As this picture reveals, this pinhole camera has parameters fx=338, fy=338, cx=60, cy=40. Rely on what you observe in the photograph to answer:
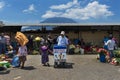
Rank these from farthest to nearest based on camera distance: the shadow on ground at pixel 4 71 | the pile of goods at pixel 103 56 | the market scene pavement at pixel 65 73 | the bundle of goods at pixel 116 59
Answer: the pile of goods at pixel 103 56 < the bundle of goods at pixel 116 59 < the shadow on ground at pixel 4 71 < the market scene pavement at pixel 65 73

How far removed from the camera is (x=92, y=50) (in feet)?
87.3

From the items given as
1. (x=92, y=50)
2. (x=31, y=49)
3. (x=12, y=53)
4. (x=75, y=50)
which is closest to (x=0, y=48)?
(x=12, y=53)

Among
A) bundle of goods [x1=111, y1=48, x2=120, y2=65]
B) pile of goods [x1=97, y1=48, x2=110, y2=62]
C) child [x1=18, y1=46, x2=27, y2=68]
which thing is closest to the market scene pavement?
child [x1=18, y1=46, x2=27, y2=68]

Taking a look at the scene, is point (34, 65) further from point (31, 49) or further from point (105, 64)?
point (31, 49)

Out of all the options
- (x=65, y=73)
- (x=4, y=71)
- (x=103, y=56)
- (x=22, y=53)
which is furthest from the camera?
(x=103, y=56)

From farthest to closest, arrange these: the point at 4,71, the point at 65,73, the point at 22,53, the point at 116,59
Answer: the point at 116,59, the point at 22,53, the point at 4,71, the point at 65,73

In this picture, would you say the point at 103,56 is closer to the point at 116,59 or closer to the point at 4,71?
the point at 116,59

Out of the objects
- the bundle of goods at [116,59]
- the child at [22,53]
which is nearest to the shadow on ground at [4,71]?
the child at [22,53]

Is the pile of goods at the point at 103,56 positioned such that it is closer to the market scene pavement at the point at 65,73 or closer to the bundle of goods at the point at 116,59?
the bundle of goods at the point at 116,59

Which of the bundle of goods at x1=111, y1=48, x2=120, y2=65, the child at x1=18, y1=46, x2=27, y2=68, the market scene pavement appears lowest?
the market scene pavement

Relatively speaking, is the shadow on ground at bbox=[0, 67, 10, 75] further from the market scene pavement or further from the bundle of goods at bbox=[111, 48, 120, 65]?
the bundle of goods at bbox=[111, 48, 120, 65]

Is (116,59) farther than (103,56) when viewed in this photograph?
No

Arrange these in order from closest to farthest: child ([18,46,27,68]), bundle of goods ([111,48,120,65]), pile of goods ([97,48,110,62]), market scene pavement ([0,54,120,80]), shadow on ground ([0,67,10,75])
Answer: market scene pavement ([0,54,120,80]) < shadow on ground ([0,67,10,75]) < child ([18,46,27,68]) < bundle of goods ([111,48,120,65]) < pile of goods ([97,48,110,62])

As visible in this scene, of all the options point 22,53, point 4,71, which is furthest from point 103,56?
point 4,71
